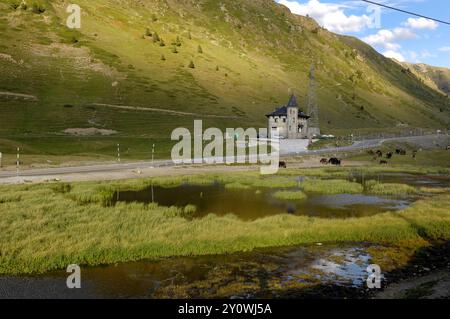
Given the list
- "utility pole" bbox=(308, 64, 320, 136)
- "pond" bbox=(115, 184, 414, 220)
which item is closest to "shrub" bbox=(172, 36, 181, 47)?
"utility pole" bbox=(308, 64, 320, 136)

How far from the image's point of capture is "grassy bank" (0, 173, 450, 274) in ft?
60.4

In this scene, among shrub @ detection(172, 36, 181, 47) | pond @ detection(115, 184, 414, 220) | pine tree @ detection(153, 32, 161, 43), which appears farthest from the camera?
shrub @ detection(172, 36, 181, 47)

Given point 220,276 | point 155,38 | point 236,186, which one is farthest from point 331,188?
point 155,38

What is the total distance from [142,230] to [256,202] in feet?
42.3

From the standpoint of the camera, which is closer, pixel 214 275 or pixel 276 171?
pixel 214 275

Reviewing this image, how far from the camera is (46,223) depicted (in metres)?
23.0

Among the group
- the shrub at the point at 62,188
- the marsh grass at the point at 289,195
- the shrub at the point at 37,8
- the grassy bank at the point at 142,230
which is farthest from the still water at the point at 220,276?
the shrub at the point at 37,8

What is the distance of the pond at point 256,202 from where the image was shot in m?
29.2

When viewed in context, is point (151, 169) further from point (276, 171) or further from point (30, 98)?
point (30, 98)

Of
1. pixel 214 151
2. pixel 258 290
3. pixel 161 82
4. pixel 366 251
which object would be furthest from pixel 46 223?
pixel 161 82

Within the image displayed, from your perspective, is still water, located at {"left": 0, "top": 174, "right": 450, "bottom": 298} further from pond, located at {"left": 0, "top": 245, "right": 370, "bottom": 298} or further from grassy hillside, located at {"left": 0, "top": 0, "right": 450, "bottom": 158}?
grassy hillside, located at {"left": 0, "top": 0, "right": 450, "bottom": 158}

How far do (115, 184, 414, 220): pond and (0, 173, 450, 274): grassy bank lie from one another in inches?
81.5

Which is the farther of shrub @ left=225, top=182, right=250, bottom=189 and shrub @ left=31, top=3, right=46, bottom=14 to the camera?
shrub @ left=31, top=3, right=46, bottom=14
